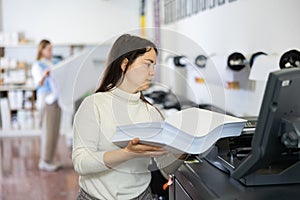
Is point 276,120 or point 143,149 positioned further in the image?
point 143,149

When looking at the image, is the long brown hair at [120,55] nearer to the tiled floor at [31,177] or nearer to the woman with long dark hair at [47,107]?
the tiled floor at [31,177]

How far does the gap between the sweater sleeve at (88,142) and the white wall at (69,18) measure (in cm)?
578

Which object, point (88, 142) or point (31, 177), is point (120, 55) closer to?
point (88, 142)

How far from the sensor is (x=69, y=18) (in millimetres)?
6973

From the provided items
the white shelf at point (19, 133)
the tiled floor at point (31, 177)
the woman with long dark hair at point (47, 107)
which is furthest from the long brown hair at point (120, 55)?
the white shelf at point (19, 133)

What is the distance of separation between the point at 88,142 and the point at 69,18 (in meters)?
5.96

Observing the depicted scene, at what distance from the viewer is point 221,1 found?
3.25 m

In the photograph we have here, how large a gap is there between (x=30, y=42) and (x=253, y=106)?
5071mm

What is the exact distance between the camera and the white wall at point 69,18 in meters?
6.89

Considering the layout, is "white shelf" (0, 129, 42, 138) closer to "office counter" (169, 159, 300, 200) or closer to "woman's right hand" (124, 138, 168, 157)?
"office counter" (169, 159, 300, 200)

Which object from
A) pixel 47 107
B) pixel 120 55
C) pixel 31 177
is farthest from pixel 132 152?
pixel 47 107

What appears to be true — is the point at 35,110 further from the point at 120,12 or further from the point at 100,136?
the point at 100,136

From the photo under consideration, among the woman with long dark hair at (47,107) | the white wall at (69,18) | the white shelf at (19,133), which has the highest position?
the white wall at (69,18)

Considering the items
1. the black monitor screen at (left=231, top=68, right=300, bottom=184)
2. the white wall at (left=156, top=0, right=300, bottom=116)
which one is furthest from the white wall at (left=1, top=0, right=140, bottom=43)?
the black monitor screen at (left=231, top=68, right=300, bottom=184)
